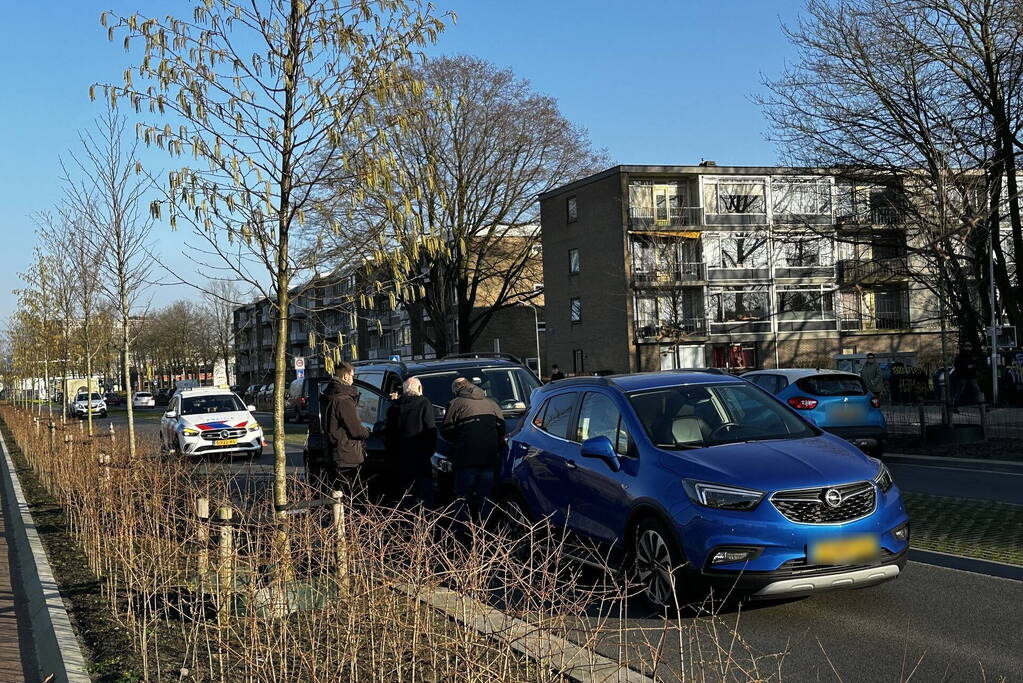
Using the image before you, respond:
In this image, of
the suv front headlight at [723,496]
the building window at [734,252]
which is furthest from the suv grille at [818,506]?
the building window at [734,252]

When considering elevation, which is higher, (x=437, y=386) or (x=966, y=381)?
(x=437, y=386)

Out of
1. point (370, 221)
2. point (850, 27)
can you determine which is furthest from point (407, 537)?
point (850, 27)

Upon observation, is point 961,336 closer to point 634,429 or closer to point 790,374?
point 790,374

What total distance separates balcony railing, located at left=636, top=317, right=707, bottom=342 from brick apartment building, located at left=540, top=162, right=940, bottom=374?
0.07 metres

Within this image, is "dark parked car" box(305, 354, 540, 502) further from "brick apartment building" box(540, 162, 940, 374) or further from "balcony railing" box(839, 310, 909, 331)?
"balcony railing" box(839, 310, 909, 331)

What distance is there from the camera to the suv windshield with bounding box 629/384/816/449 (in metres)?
7.39

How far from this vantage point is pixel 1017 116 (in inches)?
904

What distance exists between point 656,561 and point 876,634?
1457 mm

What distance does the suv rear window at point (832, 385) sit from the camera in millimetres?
16859

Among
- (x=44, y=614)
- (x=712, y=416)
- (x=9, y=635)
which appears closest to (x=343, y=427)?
(x=44, y=614)

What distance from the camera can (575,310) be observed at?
56500mm

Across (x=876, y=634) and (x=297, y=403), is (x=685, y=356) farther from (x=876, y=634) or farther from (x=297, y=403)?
(x=876, y=634)

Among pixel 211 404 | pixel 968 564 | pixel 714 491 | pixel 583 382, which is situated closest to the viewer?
pixel 714 491

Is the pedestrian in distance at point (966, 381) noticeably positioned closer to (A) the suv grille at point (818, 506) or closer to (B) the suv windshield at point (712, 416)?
(B) the suv windshield at point (712, 416)
